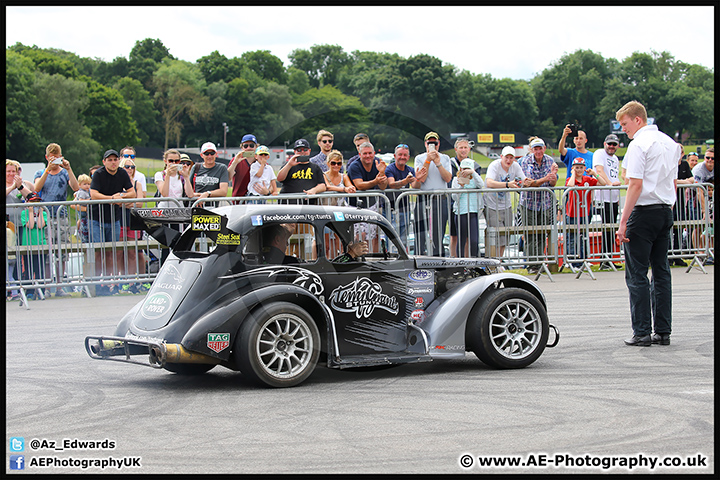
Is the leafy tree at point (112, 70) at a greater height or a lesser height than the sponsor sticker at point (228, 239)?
greater

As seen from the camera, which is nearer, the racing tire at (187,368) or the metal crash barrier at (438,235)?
the racing tire at (187,368)

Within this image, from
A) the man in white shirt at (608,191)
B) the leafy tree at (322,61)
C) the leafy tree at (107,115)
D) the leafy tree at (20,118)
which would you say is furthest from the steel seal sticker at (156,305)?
the leafy tree at (107,115)

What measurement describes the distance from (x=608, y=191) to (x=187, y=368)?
963 centimetres

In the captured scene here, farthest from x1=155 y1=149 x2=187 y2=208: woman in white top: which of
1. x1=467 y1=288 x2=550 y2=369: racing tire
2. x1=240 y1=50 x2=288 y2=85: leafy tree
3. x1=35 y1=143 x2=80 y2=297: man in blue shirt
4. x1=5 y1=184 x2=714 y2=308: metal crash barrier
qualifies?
x1=240 y1=50 x2=288 y2=85: leafy tree

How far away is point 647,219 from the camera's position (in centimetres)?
809

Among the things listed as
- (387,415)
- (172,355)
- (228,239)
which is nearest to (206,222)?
(228,239)

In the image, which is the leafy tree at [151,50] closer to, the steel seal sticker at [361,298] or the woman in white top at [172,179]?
the woman in white top at [172,179]

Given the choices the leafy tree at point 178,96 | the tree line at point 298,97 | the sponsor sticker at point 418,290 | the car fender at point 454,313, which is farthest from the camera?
the leafy tree at point 178,96

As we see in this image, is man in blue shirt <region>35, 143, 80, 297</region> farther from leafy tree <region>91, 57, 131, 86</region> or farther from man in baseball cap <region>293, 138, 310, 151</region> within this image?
leafy tree <region>91, 57, 131, 86</region>

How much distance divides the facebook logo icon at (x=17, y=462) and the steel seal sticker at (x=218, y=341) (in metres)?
1.77

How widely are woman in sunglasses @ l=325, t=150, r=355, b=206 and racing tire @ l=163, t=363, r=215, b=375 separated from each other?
5.96m

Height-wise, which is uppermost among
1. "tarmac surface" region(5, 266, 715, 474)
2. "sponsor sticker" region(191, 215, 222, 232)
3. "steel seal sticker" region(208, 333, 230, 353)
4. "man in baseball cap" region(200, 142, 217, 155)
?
"man in baseball cap" region(200, 142, 217, 155)

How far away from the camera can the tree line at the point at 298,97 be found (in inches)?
720

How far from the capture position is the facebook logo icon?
4.62 metres
